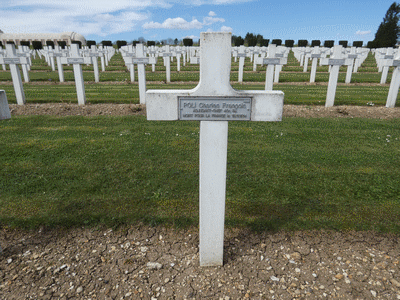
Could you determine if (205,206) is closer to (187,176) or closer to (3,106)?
(187,176)

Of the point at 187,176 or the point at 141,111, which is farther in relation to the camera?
the point at 141,111

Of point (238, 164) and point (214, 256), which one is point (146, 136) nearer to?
point (238, 164)

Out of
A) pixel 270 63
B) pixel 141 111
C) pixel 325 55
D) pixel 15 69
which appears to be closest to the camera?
pixel 141 111

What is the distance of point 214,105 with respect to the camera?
261 centimetres

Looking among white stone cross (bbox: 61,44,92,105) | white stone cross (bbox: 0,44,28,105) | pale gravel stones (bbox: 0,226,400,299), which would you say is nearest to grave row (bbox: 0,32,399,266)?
pale gravel stones (bbox: 0,226,400,299)

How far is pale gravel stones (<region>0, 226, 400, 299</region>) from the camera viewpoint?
275 cm

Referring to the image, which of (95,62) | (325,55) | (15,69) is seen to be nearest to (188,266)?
(15,69)

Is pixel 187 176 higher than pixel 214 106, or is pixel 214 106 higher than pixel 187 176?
pixel 214 106

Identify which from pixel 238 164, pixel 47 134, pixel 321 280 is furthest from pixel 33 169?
pixel 321 280

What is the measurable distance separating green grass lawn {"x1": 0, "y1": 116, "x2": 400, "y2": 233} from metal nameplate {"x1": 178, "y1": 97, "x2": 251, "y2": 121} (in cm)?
172

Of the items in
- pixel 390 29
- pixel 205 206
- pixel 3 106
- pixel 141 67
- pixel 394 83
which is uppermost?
pixel 390 29

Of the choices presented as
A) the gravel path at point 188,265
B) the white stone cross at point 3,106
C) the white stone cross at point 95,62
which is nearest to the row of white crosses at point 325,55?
the gravel path at point 188,265

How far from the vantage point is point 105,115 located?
9141mm

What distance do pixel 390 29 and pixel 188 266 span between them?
62.6m
